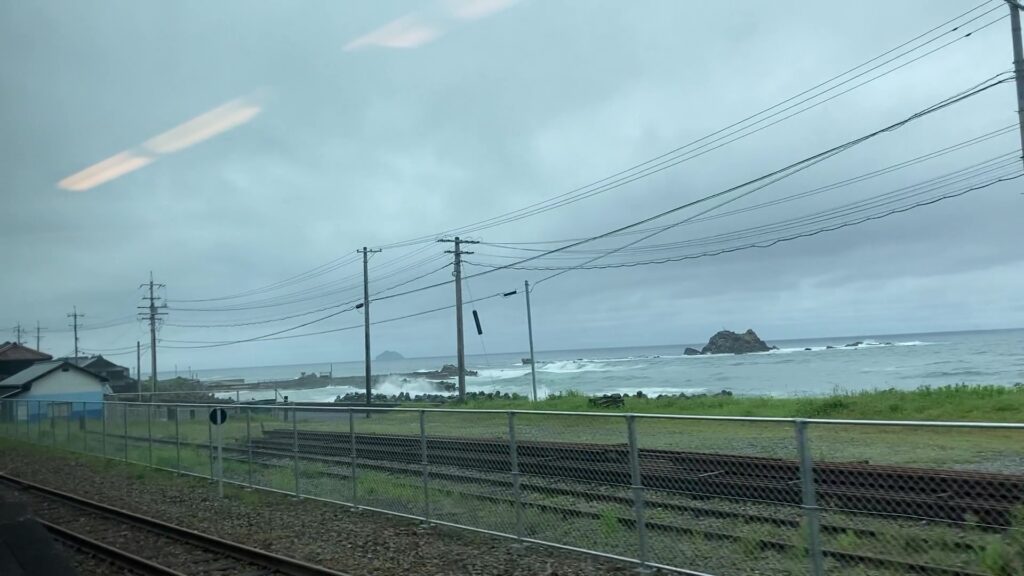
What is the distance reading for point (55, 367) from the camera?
157 ft

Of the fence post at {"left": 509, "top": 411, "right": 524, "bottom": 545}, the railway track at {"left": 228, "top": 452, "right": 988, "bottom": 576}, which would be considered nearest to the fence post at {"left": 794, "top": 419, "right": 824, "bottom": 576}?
the railway track at {"left": 228, "top": 452, "right": 988, "bottom": 576}

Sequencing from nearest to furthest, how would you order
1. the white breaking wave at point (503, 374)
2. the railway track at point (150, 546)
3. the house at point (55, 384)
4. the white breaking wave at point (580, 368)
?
the railway track at point (150, 546)
the house at point (55, 384)
the white breaking wave at point (503, 374)
the white breaking wave at point (580, 368)

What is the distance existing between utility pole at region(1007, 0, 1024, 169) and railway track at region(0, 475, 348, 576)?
14.7m

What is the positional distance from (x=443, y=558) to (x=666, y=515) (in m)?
2.77

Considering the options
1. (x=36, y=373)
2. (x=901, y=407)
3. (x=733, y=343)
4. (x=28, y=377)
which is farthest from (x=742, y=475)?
(x=733, y=343)

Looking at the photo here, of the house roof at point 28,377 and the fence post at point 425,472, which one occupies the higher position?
the house roof at point 28,377

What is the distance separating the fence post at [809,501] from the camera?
20.5ft

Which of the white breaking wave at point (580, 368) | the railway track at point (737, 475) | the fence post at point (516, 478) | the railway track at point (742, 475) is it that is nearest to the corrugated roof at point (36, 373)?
the railway track at point (737, 475)

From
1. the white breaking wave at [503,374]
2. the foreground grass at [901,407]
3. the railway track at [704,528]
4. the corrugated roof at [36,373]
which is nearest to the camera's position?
the railway track at [704,528]

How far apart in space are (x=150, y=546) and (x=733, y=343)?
13759 centimetres

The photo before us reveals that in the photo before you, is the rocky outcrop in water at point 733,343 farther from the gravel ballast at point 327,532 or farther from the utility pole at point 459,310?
the gravel ballast at point 327,532

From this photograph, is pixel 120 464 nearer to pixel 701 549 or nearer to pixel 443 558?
pixel 443 558

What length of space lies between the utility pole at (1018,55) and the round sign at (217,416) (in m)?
16.5

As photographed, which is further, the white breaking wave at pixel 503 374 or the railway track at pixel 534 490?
the white breaking wave at pixel 503 374
